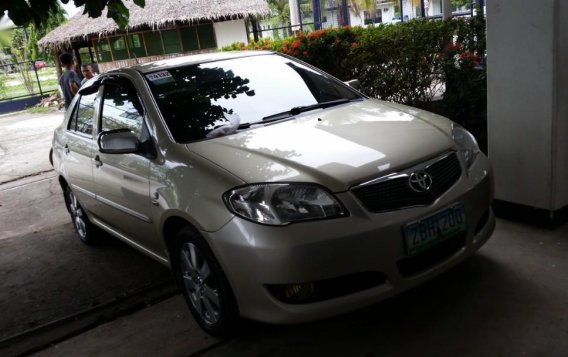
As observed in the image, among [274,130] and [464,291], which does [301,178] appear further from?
[464,291]

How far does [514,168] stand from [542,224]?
45cm

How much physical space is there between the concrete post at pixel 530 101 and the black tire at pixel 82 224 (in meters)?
3.56

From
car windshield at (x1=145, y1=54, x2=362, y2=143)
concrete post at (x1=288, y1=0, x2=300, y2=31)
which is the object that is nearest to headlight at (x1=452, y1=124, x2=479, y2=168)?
car windshield at (x1=145, y1=54, x2=362, y2=143)

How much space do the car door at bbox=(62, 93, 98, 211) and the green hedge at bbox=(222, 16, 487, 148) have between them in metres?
3.25

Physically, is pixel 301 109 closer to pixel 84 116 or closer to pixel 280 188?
pixel 280 188

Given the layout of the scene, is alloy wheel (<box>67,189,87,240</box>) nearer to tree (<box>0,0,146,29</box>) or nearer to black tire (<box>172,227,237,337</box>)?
tree (<box>0,0,146,29</box>)

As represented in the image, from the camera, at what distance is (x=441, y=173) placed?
2.90m

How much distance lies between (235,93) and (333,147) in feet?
3.32

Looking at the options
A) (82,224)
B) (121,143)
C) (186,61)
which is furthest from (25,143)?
(121,143)

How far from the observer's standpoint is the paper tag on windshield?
3.73 metres

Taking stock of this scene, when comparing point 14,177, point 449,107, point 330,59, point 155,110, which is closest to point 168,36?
point 14,177

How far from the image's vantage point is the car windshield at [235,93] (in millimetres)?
3400

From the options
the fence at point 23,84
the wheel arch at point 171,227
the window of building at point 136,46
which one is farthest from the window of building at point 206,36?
the wheel arch at point 171,227

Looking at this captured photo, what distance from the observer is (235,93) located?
365 cm
